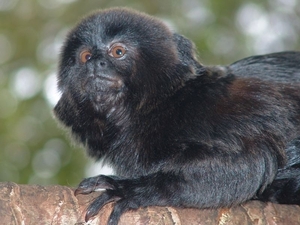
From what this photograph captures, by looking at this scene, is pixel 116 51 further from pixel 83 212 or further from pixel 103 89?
pixel 83 212

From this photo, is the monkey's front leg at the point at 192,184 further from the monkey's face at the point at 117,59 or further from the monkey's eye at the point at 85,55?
the monkey's eye at the point at 85,55

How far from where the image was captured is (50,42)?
27.0ft

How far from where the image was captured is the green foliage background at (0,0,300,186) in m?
8.03

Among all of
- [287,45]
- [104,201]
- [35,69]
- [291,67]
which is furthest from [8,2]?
[104,201]

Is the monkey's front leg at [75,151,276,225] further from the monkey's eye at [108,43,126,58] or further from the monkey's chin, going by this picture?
the monkey's eye at [108,43,126,58]

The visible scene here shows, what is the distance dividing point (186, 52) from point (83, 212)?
5.43ft

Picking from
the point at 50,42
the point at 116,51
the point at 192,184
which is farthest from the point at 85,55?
the point at 50,42

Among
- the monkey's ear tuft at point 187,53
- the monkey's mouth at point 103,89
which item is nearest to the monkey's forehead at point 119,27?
the monkey's ear tuft at point 187,53

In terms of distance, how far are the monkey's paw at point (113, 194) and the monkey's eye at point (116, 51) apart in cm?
94

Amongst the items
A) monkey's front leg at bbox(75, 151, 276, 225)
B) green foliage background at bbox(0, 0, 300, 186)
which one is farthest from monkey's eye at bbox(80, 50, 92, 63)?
green foliage background at bbox(0, 0, 300, 186)

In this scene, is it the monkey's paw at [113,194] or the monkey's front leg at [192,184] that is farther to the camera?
the monkey's front leg at [192,184]

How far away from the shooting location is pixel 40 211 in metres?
3.88

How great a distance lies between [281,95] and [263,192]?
0.75 m

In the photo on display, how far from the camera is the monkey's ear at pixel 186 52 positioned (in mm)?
4938
